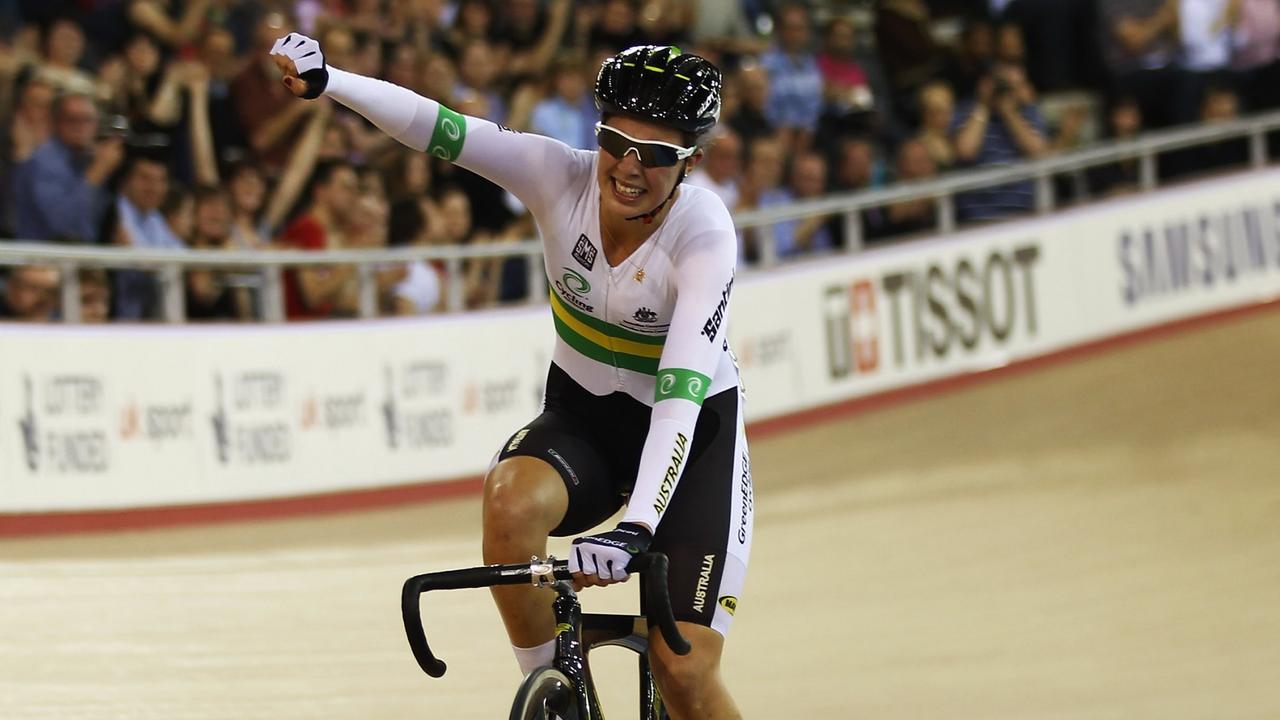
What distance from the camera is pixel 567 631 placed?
138 inches

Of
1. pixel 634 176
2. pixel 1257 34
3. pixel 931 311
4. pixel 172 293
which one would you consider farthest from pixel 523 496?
Answer: pixel 1257 34

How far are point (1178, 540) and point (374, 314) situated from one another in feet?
12.9

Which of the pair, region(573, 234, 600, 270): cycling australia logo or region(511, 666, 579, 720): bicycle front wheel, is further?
region(573, 234, 600, 270): cycling australia logo

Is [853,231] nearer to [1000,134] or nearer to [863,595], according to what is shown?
[1000,134]

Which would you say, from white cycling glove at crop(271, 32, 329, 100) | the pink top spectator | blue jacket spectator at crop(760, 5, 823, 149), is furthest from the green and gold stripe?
the pink top spectator

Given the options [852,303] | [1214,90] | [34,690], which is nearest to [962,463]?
[852,303]

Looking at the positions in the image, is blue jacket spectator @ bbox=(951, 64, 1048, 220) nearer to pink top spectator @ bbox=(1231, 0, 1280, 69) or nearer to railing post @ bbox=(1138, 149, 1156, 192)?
railing post @ bbox=(1138, 149, 1156, 192)

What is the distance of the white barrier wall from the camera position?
748 cm

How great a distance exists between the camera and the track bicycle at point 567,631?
10.2 feet

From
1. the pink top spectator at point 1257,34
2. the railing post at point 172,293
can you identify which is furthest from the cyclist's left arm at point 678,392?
the pink top spectator at point 1257,34

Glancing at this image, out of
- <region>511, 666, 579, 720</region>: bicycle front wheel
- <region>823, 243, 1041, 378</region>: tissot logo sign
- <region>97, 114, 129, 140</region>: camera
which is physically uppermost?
<region>97, 114, 129, 140</region>: camera

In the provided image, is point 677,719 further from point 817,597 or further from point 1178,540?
point 1178,540

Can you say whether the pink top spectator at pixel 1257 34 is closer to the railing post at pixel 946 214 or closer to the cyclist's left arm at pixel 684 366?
the railing post at pixel 946 214

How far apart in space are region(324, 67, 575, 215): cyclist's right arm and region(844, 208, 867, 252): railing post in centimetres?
680
